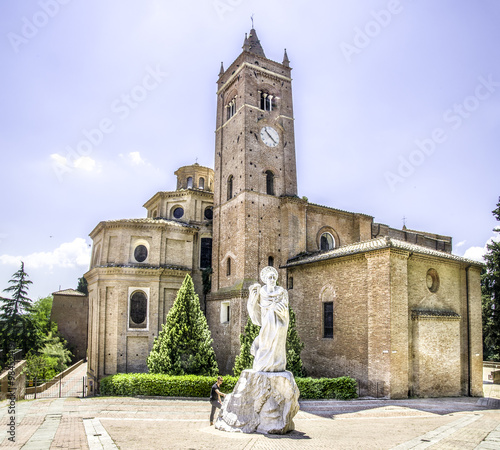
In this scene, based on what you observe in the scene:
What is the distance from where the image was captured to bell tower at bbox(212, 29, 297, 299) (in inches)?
1017

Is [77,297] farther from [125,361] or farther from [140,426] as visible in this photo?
[140,426]

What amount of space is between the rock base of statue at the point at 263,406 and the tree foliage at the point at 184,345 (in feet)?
33.9

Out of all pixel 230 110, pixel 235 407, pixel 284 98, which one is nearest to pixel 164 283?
pixel 230 110

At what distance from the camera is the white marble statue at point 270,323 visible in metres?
10.9

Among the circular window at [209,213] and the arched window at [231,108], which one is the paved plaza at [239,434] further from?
the arched window at [231,108]

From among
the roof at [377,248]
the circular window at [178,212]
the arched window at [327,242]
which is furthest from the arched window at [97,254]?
the arched window at [327,242]

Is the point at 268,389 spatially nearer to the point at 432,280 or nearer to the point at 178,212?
the point at 432,280

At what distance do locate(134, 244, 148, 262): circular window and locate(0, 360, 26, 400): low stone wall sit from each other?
8497 mm

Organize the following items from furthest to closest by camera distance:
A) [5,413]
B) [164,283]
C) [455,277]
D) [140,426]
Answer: [164,283]
[455,277]
[5,413]
[140,426]

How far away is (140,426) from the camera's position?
37.7 feet

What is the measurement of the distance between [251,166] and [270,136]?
2916 mm

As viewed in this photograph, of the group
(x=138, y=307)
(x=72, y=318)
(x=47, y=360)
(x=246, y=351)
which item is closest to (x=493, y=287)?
(x=246, y=351)

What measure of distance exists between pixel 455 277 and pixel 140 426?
17484 millimetres

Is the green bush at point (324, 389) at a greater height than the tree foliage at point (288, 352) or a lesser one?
lesser
